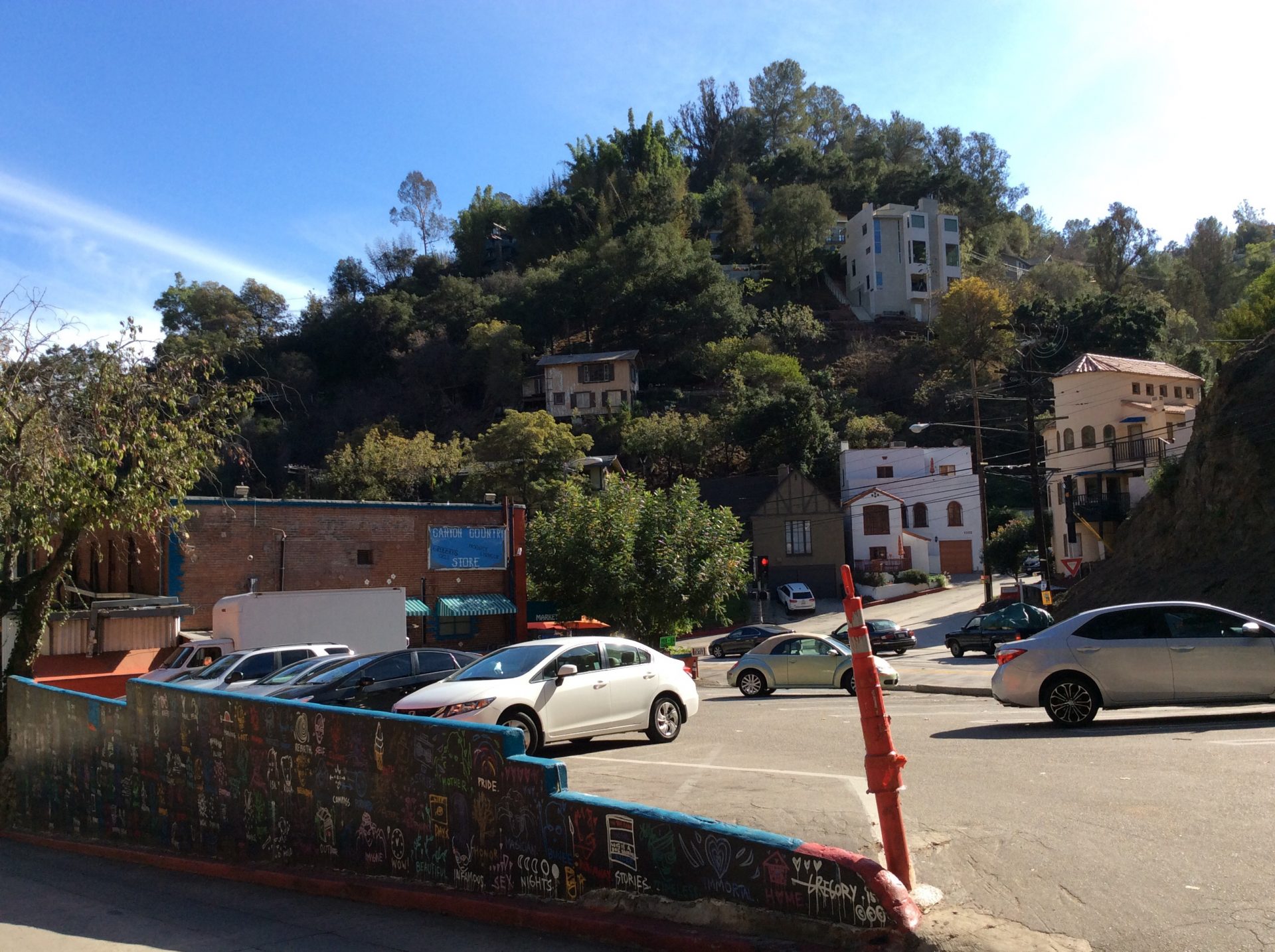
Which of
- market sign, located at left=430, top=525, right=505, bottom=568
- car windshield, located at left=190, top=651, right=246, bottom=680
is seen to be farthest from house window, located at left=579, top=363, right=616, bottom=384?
car windshield, located at left=190, top=651, right=246, bottom=680

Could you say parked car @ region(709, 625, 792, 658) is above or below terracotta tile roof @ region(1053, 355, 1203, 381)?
below

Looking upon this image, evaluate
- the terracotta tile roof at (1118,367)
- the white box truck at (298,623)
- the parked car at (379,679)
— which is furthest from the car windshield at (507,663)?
the terracotta tile roof at (1118,367)

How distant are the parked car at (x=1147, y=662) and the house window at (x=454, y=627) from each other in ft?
85.9

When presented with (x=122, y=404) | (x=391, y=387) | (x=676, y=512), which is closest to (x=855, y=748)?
(x=122, y=404)

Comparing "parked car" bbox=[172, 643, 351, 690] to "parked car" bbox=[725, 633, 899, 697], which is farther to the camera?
"parked car" bbox=[725, 633, 899, 697]

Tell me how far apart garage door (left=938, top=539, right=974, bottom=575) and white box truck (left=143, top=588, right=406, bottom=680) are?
45752mm

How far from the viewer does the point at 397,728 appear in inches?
300

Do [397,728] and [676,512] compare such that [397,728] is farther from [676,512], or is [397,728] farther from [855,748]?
[676,512]

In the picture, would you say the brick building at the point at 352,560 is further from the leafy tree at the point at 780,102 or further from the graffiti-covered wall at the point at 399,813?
the leafy tree at the point at 780,102

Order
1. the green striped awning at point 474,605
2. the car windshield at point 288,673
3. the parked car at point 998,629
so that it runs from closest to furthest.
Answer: the car windshield at point 288,673 < the parked car at point 998,629 < the green striped awning at point 474,605

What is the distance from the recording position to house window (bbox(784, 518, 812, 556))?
6241 cm

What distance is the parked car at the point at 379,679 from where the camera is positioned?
14.5m

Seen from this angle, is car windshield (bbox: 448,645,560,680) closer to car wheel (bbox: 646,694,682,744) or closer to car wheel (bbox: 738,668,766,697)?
car wheel (bbox: 646,694,682,744)

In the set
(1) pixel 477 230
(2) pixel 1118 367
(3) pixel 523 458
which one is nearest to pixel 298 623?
(3) pixel 523 458
